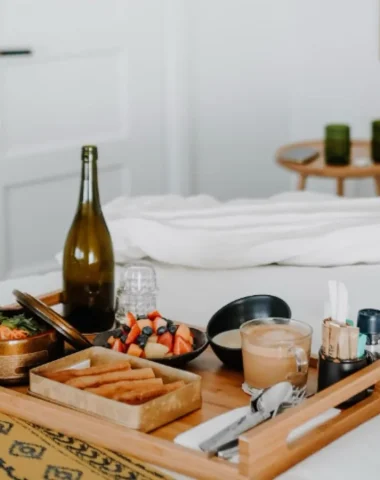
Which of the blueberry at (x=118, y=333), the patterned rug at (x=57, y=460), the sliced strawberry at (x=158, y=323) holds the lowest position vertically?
the patterned rug at (x=57, y=460)

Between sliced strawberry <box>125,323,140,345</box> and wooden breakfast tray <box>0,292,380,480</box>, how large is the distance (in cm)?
14

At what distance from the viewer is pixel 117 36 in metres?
4.29

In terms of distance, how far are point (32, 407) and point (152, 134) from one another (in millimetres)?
3115

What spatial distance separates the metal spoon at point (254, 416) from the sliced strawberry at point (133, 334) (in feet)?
0.99

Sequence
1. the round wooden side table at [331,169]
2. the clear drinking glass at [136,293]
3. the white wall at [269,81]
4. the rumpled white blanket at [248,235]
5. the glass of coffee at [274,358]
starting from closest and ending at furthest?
the glass of coffee at [274,358]
the clear drinking glass at [136,293]
the rumpled white blanket at [248,235]
the round wooden side table at [331,169]
the white wall at [269,81]

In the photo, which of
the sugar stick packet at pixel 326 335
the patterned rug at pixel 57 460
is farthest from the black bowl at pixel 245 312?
the patterned rug at pixel 57 460

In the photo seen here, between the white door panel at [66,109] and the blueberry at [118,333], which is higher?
the white door panel at [66,109]

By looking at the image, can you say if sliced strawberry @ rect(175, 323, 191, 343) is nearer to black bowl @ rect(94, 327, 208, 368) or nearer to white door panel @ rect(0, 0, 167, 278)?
black bowl @ rect(94, 327, 208, 368)

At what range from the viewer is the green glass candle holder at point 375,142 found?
3.75m

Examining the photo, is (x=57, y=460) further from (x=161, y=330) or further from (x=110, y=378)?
(x=161, y=330)

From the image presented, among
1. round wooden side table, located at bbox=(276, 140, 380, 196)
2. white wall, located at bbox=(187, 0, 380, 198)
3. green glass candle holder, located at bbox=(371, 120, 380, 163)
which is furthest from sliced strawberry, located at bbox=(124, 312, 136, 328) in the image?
white wall, located at bbox=(187, 0, 380, 198)

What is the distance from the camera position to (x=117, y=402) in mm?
1410

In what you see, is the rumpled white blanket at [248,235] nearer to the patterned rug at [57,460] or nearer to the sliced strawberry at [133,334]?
the sliced strawberry at [133,334]

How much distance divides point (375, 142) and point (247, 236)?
1481 millimetres
